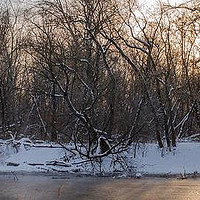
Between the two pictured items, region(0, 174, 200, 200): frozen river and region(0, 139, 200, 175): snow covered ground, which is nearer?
region(0, 174, 200, 200): frozen river

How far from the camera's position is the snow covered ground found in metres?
20.1

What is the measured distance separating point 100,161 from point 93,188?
20.2 ft

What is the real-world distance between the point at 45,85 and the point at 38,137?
16.0 ft

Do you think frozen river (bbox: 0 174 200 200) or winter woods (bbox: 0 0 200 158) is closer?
frozen river (bbox: 0 174 200 200)

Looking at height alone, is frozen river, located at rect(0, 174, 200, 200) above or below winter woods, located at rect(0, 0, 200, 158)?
below

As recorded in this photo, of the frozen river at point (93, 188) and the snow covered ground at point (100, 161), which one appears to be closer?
the frozen river at point (93, 188)

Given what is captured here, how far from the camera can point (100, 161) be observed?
2033cm

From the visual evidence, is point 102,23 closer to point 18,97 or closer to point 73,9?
point 73,9

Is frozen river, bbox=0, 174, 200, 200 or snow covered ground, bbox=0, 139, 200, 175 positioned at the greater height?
snow covered ground, bbox=0, 139, 200, 175

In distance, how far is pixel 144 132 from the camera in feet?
80.9

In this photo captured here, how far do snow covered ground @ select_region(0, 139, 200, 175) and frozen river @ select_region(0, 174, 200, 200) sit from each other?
250cm

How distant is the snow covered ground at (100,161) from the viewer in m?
20.1

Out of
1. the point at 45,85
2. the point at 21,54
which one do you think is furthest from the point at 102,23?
the point at 21,54

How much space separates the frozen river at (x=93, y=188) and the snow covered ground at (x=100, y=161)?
2.50 metres
